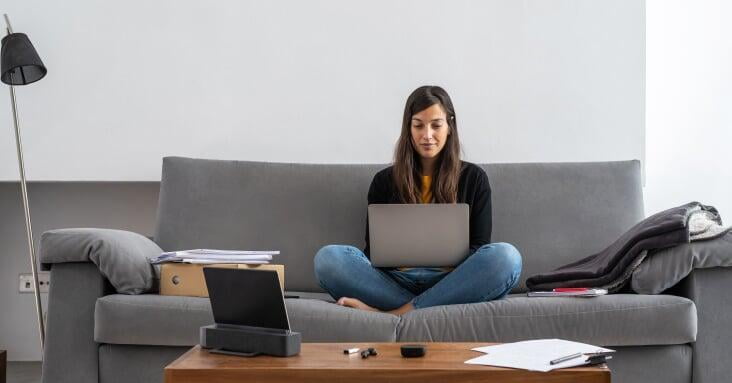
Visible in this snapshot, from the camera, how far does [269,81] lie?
349cm

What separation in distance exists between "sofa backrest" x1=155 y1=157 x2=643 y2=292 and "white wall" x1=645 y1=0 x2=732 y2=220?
0.50m

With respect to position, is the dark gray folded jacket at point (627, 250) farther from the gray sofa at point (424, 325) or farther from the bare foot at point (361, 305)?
the bare foot at point (361, 305)

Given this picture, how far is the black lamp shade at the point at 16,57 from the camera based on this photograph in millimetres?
3170

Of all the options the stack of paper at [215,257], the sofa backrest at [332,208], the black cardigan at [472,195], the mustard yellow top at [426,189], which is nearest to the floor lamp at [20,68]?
the sofa backrest at [332,208]

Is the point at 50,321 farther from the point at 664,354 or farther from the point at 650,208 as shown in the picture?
the point at 650,208

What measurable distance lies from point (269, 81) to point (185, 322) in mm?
1316

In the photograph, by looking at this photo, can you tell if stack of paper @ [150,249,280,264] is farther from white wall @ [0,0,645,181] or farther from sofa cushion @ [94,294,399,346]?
white wall @ [0,0,645,181]

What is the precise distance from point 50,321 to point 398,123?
152 centimetres

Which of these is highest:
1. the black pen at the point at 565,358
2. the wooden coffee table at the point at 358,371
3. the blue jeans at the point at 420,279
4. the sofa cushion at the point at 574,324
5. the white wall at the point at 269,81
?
the white wall at the point at 269,81

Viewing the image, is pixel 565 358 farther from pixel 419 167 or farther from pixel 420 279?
pixel 419 167

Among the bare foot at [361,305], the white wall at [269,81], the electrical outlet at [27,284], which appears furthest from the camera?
the electrical outlet at [27,284]

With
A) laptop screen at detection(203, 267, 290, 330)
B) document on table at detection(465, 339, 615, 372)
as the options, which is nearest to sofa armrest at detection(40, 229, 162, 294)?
laptop screen at detection(203, 267, 290, 330)

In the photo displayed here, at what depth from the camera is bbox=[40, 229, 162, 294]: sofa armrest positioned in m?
2.50

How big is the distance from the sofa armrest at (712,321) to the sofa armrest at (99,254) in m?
1.54
